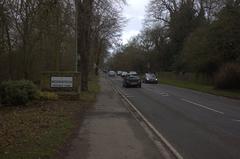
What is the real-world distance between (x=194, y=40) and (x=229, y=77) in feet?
59.8

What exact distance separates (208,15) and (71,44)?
122 ft

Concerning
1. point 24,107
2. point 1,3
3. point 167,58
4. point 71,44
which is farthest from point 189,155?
point 167,58

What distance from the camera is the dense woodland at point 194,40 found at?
47844 mm

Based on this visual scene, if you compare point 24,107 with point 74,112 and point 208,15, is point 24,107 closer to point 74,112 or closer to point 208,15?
point 74,112

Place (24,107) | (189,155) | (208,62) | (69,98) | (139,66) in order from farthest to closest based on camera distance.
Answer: (139,66)
(208,62)
(69,98)
(24,107)
(189,155)

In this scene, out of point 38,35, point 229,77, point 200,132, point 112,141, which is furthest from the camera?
point 229,77

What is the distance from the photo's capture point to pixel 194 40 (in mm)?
62469

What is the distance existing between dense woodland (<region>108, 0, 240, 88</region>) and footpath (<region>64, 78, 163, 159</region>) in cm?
2871

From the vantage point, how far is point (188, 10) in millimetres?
77438

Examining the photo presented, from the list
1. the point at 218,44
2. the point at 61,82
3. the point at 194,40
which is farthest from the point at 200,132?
the point at 194,40

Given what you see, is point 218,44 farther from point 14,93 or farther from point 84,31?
point 14,93

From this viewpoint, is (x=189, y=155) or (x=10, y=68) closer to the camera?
(x=189, y=155)

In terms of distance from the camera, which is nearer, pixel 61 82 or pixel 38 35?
pixel 61 82

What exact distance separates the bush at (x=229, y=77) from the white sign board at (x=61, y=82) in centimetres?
1973
